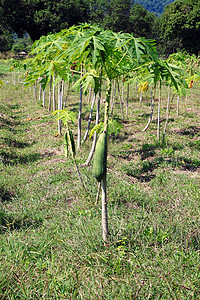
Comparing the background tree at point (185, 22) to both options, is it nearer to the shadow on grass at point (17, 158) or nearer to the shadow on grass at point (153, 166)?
the shadow on grass at point (153, 166)

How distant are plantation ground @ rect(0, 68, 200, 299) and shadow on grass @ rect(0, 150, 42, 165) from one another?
0.08 feet

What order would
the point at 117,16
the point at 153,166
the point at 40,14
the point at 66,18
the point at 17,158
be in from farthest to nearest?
the point at 117,16
the point at 66,18
the point at 40,14
the point at 17,158
the point at 153,166

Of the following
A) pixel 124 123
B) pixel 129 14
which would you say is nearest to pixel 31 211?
pixel 124 123

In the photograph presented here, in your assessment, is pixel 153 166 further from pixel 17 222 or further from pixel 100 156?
pixel 100 156

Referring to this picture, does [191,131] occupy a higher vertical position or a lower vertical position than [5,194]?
higher

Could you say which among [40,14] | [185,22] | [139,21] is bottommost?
[185,22]

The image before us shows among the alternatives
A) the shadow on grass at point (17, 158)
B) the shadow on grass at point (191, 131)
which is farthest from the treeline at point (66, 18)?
the shadow on grass at point (17, 158)

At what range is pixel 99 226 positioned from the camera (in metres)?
2.51

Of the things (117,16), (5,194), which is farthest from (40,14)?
(5,194)

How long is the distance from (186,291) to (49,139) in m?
5.66

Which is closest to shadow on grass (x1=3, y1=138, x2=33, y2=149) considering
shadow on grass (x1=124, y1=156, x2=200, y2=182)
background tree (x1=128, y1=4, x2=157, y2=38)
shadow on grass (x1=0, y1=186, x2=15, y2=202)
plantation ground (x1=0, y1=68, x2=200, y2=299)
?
plantation ground (x1=0, y1=68, x2=200, y2=299)

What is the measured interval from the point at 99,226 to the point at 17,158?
376 centimetres

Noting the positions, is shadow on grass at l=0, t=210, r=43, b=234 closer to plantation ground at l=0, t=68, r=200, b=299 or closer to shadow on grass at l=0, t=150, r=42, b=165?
plantation ground at l=0, t=68, r=200, b=299

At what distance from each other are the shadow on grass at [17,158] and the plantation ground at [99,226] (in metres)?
0.02
